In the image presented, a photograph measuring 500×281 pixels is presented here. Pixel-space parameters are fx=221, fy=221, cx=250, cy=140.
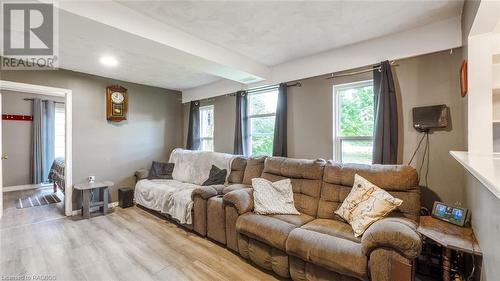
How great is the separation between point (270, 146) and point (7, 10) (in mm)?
3320

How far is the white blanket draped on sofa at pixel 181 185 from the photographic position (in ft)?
10.5

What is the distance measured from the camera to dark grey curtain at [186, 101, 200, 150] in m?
5.01

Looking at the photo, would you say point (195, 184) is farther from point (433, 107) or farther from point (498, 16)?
point (498, 16)

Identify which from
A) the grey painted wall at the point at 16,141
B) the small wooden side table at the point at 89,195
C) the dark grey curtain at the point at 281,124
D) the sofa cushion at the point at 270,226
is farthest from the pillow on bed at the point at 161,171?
the grey painted wall at the point at 16,141

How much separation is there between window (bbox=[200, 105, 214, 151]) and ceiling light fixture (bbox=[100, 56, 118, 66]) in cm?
195

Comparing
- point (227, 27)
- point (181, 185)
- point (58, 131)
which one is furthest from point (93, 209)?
point (227, 27)

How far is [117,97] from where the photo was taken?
427 centimetres

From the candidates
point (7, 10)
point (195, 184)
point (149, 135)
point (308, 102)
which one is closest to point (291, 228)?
point (308, 102)

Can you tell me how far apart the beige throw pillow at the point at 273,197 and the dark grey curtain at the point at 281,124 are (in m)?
0.82

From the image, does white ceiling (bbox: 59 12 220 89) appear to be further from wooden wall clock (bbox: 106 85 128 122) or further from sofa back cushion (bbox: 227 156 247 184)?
sofa back cushion (bbox: 227 156 247 184)

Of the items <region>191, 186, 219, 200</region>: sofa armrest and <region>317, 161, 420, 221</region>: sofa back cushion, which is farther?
<region>191, 186, 219, 200</region>: sofa armrest

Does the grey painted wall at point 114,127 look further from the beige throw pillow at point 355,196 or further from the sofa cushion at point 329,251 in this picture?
the beige throw pillow at point 355,196

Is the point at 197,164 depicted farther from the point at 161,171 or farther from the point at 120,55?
the point at 120,55

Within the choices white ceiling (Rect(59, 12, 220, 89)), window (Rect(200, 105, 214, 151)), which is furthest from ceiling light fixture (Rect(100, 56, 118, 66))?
window (Rect(200, 105, 214, 151))
